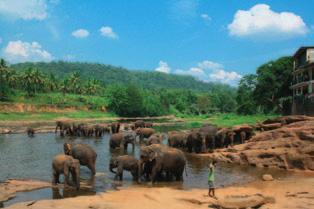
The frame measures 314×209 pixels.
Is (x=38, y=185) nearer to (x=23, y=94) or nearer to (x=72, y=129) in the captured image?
(x=72, y=129)

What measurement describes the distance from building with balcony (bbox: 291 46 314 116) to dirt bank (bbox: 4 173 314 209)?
107 ft

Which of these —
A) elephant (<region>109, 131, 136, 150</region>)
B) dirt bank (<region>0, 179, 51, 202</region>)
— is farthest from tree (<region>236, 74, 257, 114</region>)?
dirt bank (<region>0, 179, 51, 202</region>)

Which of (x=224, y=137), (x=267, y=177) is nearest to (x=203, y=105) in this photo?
(x=224, y=137)

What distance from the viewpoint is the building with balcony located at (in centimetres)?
5462

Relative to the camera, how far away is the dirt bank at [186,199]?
688 inches

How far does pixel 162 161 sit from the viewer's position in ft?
77.8

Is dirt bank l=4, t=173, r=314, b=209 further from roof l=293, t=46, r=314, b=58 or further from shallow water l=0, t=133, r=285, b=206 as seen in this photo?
roof l=293, t=46, r=314, b=58

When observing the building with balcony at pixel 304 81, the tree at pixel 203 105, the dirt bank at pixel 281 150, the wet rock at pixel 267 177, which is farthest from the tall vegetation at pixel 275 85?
the tree at pixel 203 105

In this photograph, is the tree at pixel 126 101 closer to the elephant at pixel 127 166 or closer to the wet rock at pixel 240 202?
the elephant at pixel 127 166

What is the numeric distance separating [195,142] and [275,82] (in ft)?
174

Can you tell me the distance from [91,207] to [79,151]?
8.62 metres

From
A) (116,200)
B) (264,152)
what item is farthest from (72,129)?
(116,200)

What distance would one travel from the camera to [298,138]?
29.9m

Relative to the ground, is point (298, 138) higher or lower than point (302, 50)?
lower
